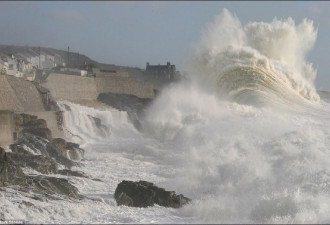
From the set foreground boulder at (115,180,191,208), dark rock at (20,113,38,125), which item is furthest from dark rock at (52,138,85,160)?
foreground boulder at (115,180,191,208)

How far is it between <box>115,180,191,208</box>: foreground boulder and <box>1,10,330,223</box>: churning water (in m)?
0.23

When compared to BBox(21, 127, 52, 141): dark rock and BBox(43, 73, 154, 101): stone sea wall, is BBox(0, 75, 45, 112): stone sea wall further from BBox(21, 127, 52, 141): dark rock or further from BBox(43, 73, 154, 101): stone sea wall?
BBox(43, 73, 154, 101): stone sea wall

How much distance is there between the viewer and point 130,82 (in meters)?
32.5

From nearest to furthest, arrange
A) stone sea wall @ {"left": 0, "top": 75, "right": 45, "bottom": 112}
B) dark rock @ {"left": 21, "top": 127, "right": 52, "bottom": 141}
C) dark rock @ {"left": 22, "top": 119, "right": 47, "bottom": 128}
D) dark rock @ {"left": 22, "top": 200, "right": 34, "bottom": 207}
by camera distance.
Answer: dark rock @ {"left": 22, "top": 200, "right": 34, "bottom": 207}, dark rock @ {"left": 21, "top": 127, "right": 52, "bottom": 141}, dark rock @ {"left": 22, "top": 119, "right": 47, "bottom": 128}, stone sea wall @ {"left": 0, "top": 75, "right": 45, "bottom": 112}

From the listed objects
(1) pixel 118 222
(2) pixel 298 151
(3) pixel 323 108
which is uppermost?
(3) pixel 323 108

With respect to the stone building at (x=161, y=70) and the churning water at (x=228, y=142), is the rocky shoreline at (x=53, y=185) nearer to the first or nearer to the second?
the churning water at (x=228, y=142)

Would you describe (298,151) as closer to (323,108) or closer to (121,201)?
(121,201)

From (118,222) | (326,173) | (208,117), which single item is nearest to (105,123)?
(208,117)

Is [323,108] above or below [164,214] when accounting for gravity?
above

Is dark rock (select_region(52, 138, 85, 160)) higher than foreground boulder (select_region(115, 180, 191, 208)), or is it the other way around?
dark rock (select_region(52, 138, 85, 160))

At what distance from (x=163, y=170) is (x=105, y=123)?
9824mm

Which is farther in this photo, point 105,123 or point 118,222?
point 105,123

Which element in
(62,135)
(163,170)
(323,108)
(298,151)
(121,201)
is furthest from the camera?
(323,108)

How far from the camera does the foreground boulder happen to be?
9539 mm
